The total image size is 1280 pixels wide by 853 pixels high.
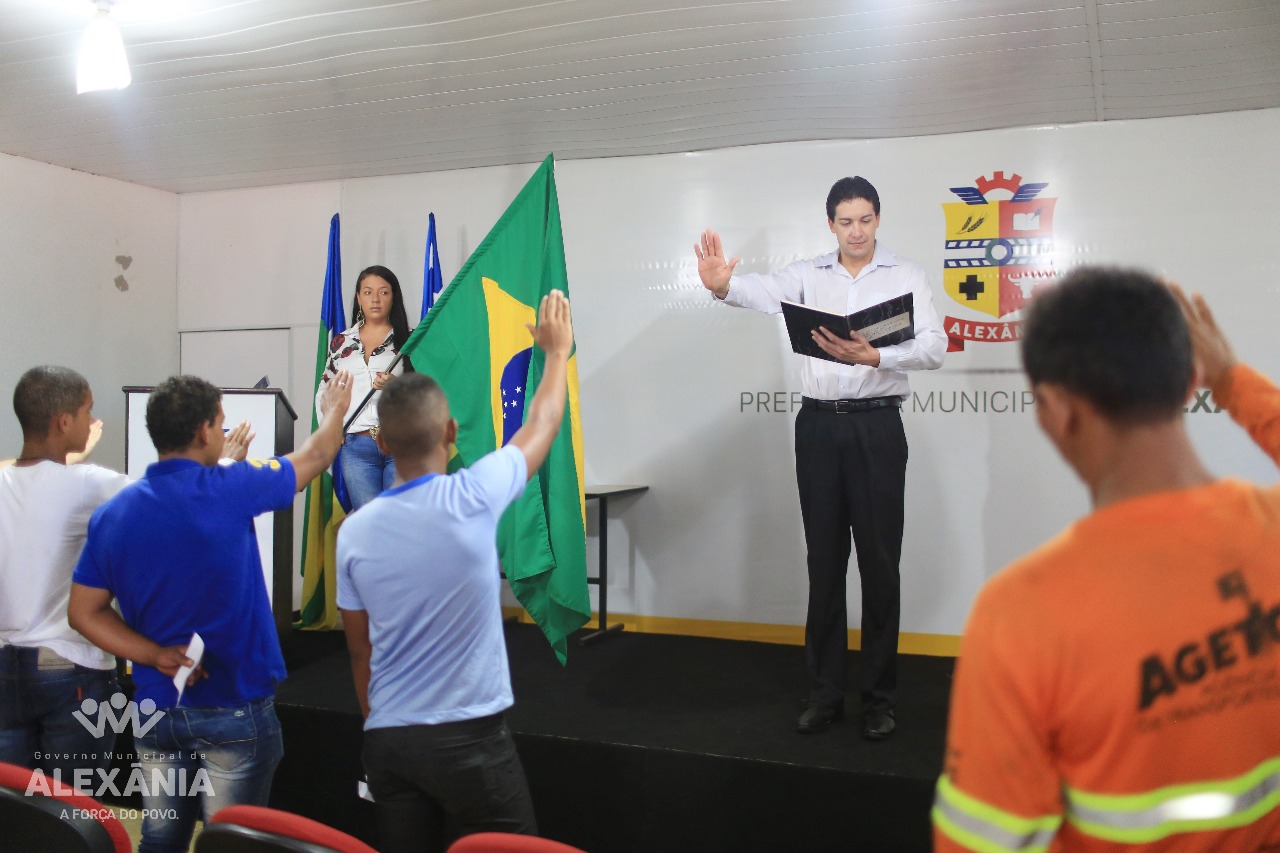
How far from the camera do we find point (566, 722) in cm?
302

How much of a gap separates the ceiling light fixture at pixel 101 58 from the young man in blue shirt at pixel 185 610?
1.76 metres

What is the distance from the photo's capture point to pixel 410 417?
1.65m

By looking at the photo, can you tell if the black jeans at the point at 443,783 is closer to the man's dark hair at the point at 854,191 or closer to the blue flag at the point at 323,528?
the man's dark hair at the point at 854,191

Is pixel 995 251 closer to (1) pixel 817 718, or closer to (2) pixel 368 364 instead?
(1) pixel 817 718

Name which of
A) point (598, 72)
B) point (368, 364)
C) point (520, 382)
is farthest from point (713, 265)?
point (368, 364)

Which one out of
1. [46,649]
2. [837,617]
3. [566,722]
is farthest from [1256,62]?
[46,649]

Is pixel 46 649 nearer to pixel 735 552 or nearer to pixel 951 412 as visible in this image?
pixel 735 552

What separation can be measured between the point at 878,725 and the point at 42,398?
2.39 m

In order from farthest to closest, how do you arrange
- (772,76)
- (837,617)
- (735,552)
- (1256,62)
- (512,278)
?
(735,552)
(772,76)
(1256,62)
(512,278)
(837,617)

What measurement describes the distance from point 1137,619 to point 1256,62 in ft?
11.6

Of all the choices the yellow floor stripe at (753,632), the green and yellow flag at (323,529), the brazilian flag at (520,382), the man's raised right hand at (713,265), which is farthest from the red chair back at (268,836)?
the green and yellow flag at (323,529)

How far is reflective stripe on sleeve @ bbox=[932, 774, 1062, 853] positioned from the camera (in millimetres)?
791

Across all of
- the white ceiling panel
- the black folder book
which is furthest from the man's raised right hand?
the white ceiling panel

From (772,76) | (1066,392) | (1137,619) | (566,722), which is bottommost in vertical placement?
(566,722)
